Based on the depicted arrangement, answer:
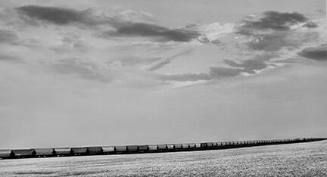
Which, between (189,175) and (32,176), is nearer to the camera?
(189,175)

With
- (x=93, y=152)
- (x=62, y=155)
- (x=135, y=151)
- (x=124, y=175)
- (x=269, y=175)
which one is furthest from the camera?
(x=135, y=151)

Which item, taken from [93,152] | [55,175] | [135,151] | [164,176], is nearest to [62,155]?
[93,152]

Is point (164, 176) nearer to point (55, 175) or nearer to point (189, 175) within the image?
point (189, 175)

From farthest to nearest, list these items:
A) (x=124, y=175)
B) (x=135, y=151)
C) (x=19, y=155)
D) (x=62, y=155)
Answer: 1. (x=135, y=151)
2. (x=62, y=155)
3. (x=19, y=155)
4. (x=124, y=175)

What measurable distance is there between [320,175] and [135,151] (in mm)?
78777

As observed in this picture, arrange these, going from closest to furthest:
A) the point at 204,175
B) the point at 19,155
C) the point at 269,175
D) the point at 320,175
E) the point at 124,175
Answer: the point at 320,175
the point at 269,175
the point at 204,175
the point at 124,175
the point at 19,155

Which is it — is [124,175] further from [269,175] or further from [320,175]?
[320,175]

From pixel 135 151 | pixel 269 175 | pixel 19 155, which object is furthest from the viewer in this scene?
pixel 135 151

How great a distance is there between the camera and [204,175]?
108ft

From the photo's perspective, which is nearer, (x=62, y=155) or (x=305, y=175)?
(x=305, y=175)

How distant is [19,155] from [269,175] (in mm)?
58837

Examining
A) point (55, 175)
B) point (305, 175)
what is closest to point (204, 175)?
point (305, 175)

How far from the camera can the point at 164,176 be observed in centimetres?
3306

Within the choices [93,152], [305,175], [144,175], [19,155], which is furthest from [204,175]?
[93,152]
